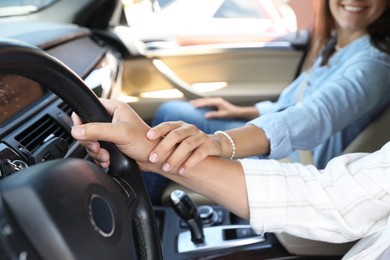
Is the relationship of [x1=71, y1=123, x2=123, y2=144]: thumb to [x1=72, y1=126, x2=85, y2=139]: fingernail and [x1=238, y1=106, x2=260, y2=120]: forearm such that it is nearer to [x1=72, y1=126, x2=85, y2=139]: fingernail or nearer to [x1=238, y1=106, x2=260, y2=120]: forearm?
[x1=72, y1=126, x2=85, y2=139]: fingernail

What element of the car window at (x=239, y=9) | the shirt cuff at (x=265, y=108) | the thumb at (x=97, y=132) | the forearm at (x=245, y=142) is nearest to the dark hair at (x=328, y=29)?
the shirt cuff at (x=265, y=108)

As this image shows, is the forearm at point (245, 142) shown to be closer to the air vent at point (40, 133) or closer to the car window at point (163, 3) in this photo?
the air vent at point (40, 133)

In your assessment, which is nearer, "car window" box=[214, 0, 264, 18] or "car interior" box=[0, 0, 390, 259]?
"car interior" box=[0, 0, 390, 259]

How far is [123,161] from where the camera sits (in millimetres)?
770

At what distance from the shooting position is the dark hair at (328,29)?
140cm

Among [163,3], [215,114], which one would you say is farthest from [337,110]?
Answer: [163,3]

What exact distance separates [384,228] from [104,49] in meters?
1.29

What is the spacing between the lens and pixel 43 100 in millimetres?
1110

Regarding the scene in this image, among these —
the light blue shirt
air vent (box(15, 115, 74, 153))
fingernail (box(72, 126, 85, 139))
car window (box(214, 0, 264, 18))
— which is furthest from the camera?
car window (box(214, 0, 264, 18))

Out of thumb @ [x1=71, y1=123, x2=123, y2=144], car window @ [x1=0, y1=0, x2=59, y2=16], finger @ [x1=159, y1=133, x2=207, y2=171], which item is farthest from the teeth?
car window @ [x1=0, y1=0, x2=59, y2=16]

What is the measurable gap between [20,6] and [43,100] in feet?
2.80

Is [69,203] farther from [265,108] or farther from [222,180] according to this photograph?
[265,108]

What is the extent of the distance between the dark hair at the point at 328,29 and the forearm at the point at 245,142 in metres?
0.47

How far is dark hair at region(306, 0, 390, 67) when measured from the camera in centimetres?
140
